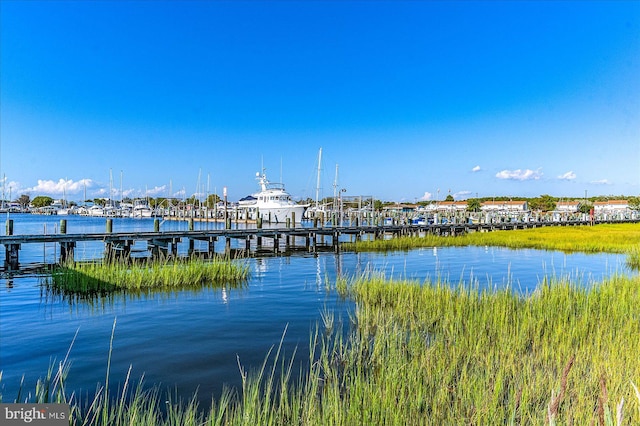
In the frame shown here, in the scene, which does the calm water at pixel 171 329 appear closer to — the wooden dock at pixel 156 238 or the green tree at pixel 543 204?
the wooden dock at pixel 156 238

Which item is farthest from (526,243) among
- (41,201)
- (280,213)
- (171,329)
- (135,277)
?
(41,201)

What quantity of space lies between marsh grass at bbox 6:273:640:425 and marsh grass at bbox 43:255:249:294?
762cm

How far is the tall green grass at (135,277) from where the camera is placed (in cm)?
1484

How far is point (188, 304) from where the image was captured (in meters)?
13.3

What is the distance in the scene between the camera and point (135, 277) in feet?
50.6

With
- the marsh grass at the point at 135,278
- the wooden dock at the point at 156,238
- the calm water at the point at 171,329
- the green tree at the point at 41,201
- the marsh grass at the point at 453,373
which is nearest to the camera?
the marsh grass at the point at 453,373

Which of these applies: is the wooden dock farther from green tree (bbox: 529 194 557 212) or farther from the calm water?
green tree (bbox: 529 194 557 212)

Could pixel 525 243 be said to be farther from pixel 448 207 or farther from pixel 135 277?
pixel 448 207

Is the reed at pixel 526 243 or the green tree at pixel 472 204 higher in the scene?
the green tree at pixel 472 204

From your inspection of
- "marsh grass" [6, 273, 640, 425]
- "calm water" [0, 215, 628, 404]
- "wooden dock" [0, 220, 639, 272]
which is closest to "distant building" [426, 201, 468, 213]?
"wooden dock" [0, 220, 639, 272]

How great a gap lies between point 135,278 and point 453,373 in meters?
12.8

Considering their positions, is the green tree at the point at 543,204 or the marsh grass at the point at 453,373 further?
the green tree at the point at 543,204

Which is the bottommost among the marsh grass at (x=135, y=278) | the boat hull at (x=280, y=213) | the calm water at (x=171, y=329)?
the calm water at (x=171, y=329)

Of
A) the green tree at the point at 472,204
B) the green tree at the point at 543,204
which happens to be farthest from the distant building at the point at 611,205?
the green tree at the point at 472,204
